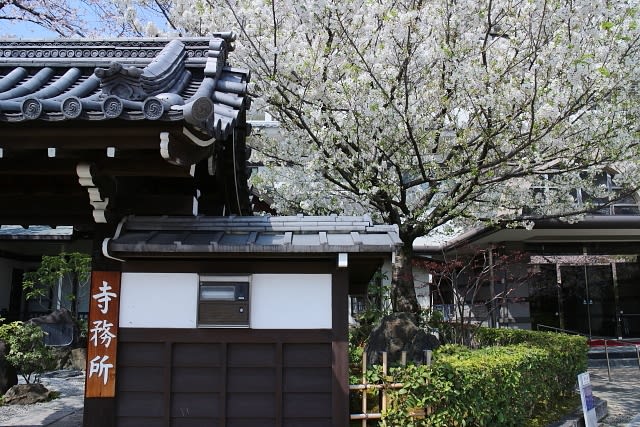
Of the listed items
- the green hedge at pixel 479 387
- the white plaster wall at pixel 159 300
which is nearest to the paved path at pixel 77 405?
the green hedge at pixel 479 387

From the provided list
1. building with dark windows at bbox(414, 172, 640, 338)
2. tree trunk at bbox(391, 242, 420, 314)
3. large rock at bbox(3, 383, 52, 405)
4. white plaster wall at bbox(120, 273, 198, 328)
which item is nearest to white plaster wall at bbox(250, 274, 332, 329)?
white plaster wall at bbox(120, 273, 198, 328)

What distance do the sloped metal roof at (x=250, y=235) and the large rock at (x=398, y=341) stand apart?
2724mm

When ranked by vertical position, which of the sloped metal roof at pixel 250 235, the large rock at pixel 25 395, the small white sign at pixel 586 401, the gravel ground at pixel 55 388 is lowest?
the gravel ground at pixel 55 388

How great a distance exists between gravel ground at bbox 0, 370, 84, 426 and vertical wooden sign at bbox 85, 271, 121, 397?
3.90 m

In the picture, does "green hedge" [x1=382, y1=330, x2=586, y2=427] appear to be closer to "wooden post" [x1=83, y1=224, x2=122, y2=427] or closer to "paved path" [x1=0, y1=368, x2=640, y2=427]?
"paved path" [x1=0, y1=368, x2=640, y2=427]

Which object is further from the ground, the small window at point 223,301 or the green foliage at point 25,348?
the small window at point 223,301

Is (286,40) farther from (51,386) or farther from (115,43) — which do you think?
(51,386)

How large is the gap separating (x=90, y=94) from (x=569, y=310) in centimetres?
1848

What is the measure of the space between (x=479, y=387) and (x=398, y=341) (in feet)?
4.83

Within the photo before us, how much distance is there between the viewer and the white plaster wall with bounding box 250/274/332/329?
5.14 metres

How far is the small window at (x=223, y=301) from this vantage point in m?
5.09

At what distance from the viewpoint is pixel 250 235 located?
5.09 metres

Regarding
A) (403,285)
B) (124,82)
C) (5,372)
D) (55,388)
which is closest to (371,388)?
(124,82)

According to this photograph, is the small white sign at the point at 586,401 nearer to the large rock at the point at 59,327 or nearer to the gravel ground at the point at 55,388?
the gravel ground at the point at 55,388
